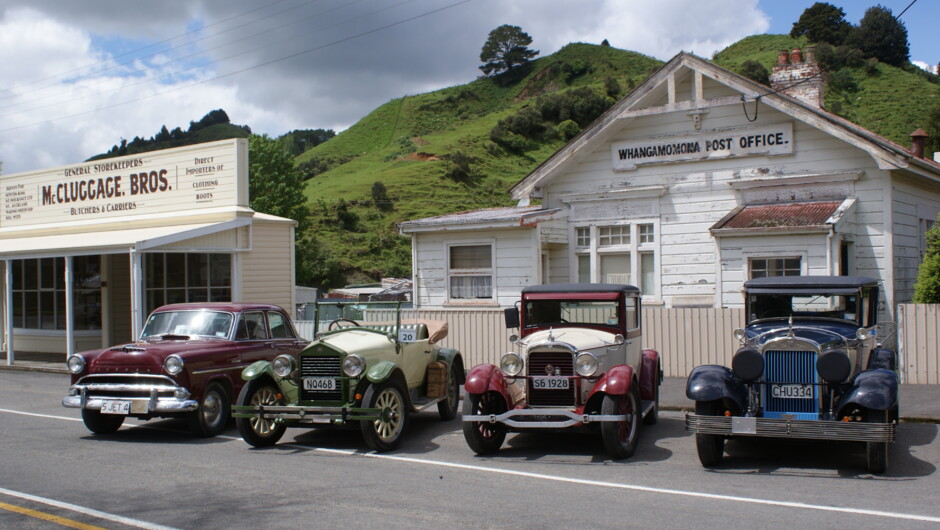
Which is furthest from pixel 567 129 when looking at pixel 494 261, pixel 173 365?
pixel 173 365

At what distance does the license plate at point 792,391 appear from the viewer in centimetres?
788

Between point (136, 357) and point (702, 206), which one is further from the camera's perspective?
point (702, 206)

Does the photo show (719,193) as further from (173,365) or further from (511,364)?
(173,365)

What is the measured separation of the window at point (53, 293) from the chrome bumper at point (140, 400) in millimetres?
12215

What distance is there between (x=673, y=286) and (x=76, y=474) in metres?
12.1

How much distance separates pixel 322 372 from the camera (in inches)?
364

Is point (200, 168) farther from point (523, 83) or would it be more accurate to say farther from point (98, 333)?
point (523, 83)

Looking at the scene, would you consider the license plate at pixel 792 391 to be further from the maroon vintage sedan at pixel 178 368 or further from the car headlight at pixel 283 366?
the maroon vintage sedan at pixel 178 368

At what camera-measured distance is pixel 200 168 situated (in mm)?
20203

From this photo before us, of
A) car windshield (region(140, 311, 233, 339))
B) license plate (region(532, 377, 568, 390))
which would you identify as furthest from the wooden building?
license plate (region(532, 377, 568, 390))

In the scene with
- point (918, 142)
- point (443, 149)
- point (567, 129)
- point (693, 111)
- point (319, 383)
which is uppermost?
point (567, 129)

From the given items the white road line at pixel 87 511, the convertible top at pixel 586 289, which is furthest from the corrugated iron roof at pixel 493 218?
the white road line at pixel 87 511

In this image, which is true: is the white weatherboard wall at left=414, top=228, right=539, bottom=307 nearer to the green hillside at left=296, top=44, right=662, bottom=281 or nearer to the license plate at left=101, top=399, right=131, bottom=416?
the license plate at left=101, top=399, right=131, bottom=416

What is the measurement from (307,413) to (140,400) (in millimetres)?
2280
